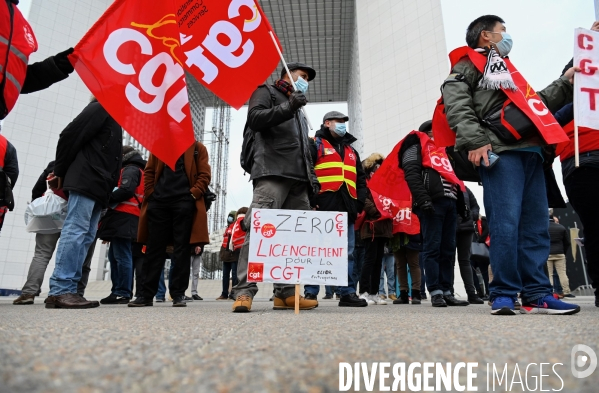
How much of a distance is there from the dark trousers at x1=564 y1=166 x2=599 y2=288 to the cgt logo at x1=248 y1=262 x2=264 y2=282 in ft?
6.78

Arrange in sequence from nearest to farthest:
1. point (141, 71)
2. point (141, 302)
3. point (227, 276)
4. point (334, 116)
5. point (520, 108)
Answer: point (520, 108)
point (141, 71)
point (141, 302)
point (334, 116)
point (227, 276)

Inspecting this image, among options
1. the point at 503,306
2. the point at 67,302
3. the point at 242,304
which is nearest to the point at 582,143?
the point at 503,306

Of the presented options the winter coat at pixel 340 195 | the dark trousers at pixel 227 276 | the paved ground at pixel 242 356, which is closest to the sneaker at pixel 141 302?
the winter coat at pixel 340 195

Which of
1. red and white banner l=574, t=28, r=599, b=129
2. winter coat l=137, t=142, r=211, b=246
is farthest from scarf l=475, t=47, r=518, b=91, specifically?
winter coat l=137, t=142, r=211, b=246

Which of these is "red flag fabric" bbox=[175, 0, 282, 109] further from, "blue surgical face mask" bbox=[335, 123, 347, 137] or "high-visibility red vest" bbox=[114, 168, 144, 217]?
"high-visibility red vest" bbox=[114, 168, 144, 217]

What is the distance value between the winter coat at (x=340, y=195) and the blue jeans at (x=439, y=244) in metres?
0.51

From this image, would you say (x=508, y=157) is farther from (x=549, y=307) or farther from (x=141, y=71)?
(x=141, y=71)

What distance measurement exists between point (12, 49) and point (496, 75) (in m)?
2.36

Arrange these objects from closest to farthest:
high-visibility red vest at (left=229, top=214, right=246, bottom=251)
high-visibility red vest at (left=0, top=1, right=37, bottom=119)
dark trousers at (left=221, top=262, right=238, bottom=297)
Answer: high-visibility red vest at (left=0, top=1, right=37, bottom=119)
high-visibility red vest at (left=229, top=214, right=246, bottom=251)
dark trousers at (left=221, top=262, right=238, bottom=297)

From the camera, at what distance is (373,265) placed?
4141 mm

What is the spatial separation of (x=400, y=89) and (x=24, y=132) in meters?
9.49

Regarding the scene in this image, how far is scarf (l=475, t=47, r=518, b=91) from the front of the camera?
2162 mm

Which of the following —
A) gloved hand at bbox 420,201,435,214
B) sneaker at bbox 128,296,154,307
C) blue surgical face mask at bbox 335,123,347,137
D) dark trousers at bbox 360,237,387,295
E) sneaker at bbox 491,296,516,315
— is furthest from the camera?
dark trousers at bbox 360,237,387,295

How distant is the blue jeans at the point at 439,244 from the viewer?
3350 mm
